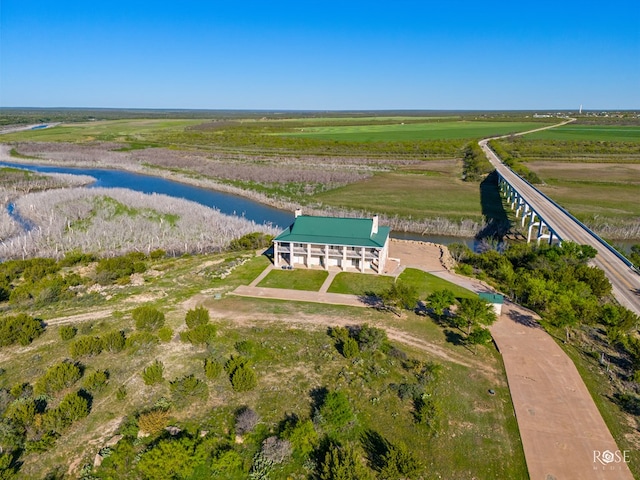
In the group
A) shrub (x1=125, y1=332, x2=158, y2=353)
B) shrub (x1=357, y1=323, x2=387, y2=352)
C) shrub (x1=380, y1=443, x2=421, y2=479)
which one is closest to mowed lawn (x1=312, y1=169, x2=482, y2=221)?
shrub (x1=357, y1=323, x2=387, y2=352)

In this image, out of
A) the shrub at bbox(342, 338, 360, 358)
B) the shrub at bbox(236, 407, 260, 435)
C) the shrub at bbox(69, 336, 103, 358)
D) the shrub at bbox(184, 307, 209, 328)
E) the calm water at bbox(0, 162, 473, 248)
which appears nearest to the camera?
the shrub at bbox(236, 407, 260, 435)

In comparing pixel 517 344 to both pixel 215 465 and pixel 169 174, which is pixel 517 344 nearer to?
pixel 215 465

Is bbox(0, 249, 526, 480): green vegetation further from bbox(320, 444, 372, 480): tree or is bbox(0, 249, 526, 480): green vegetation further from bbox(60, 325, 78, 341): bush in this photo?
bbox(320, 444, 372, 480): tree

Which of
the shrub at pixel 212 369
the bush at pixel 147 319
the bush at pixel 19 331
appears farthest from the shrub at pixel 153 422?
the bush at pixel 19 331

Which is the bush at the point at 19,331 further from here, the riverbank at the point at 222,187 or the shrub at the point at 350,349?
the riverbank at the point at 222,187

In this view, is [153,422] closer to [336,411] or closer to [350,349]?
[336,411]
